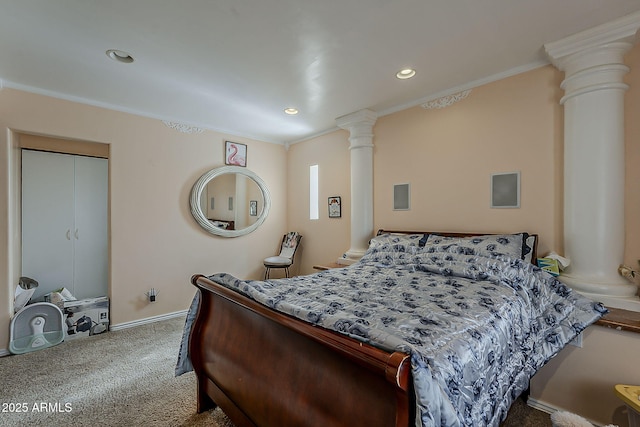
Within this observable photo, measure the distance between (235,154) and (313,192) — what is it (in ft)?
4.10

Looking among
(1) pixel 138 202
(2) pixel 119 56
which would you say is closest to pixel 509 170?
(2) pixel 119 56

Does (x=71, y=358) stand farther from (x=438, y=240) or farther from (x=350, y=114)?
(x=350, y=114)

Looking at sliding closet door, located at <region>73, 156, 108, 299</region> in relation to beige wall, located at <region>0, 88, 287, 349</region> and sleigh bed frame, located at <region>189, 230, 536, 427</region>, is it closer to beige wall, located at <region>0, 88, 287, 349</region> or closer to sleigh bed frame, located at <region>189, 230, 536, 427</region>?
beige wall, located at <region>0, 88, 287, 349</region>

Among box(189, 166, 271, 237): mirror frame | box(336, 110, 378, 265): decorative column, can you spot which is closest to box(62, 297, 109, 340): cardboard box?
box(189, 166, 271, 237): mirror frame

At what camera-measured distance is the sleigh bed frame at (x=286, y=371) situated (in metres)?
0.85

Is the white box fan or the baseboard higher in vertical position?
the white box fan

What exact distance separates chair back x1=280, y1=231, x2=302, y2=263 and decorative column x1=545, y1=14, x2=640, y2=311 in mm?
3112

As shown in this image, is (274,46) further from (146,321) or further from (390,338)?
(146,321)

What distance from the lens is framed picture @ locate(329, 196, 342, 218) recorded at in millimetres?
3775

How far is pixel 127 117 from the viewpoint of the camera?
3094 millimetres

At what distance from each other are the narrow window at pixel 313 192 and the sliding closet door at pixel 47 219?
308 cm

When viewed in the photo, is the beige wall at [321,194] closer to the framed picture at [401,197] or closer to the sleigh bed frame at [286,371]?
the framed picture at [401,197]

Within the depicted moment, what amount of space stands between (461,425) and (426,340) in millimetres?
265

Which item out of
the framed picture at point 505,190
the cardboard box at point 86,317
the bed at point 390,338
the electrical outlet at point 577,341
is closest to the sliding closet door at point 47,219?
the cardboard box at point 86,317
